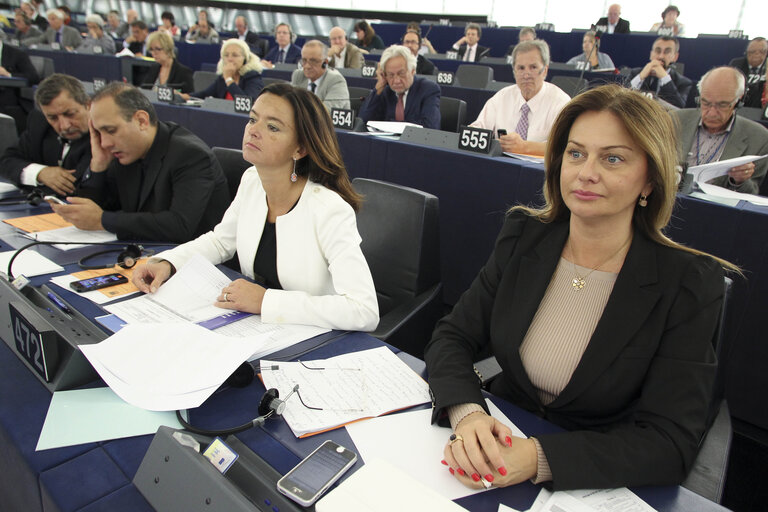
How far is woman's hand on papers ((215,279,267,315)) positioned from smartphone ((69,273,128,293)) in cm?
33

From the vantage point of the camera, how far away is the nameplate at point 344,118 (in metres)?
3.13

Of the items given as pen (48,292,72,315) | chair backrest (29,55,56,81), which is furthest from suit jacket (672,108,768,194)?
chair backrest (29,55,56,81)

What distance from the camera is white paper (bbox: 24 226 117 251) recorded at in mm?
1678

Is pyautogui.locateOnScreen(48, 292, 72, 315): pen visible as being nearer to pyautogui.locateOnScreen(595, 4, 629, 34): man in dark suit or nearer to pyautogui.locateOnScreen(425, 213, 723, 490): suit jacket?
pyautogui.locateOnScreen(425, 213, 723, 490): suit jacket

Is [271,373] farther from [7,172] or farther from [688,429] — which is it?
[7,172]

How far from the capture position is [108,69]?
272 inches

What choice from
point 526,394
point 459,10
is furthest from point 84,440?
point 459,10

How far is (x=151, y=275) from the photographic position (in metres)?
1.41

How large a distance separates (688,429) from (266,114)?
1.30 metres

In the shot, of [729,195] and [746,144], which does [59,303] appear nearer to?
[729,195]

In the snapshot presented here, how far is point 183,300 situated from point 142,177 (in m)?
0.95

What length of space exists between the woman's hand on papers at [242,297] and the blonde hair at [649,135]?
0.84m

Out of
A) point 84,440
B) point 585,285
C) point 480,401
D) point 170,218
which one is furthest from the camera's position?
point 170,218

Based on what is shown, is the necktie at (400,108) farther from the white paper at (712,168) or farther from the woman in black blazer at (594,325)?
the woman in black blazer at (594,325)
